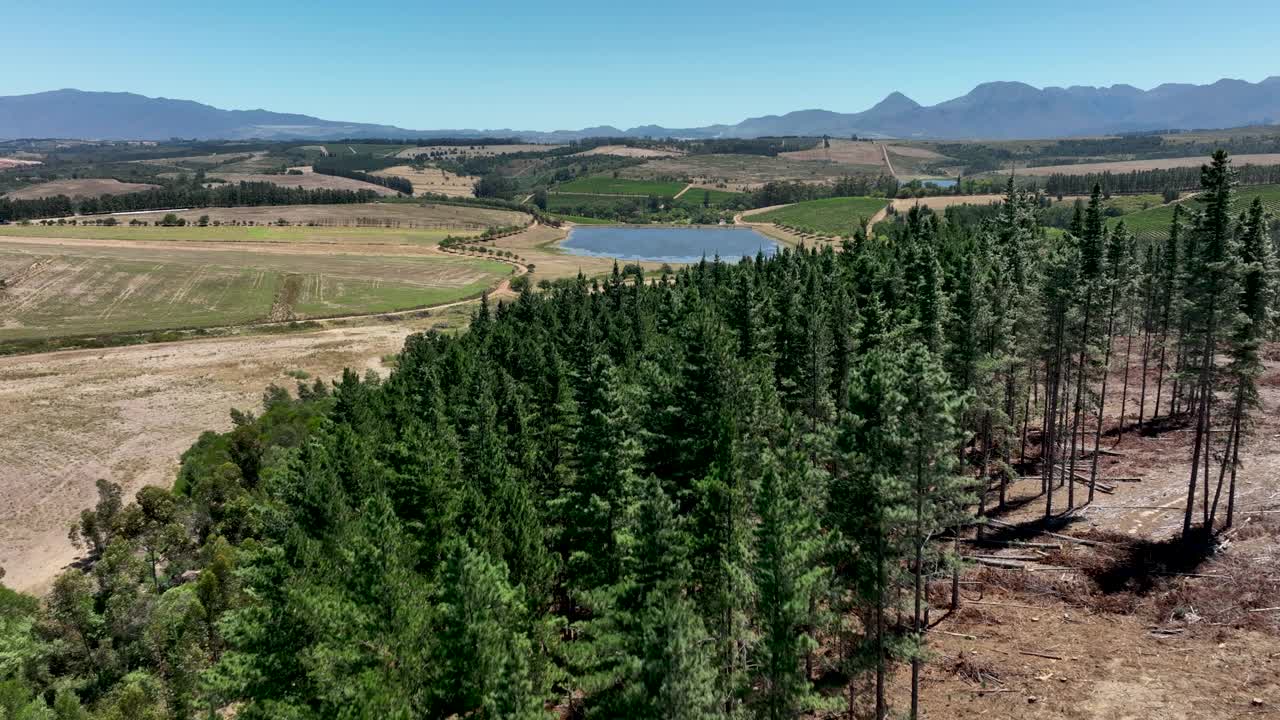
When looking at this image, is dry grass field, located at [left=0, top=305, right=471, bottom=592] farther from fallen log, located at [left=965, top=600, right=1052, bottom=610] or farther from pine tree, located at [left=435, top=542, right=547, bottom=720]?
fallen log, located at [left=965, top=600, right=1052, bottom=610]

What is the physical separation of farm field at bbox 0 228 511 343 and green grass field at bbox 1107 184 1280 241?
138772 millimetres

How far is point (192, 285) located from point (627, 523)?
163 m

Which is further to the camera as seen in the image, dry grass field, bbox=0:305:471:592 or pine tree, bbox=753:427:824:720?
dry grass field, bbox=0:305:471:592

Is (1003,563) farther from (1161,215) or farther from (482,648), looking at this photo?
(1161,215)

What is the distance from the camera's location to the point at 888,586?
77.6 feet

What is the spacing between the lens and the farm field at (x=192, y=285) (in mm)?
139000

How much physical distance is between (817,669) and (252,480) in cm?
5087

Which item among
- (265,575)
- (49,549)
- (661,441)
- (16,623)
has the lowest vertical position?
(49,549)

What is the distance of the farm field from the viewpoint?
13900 cm

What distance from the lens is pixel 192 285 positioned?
15925 centimetres

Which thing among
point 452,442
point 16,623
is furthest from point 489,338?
point 16,623

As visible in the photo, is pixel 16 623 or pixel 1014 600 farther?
pixel 16 623

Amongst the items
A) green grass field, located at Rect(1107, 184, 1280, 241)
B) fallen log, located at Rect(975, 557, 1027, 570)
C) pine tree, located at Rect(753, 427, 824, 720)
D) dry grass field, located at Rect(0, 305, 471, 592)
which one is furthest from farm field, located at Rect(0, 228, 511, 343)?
pine tree, located at Rect(753, 427, 824, 720)

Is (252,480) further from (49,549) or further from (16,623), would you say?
(16,623)
